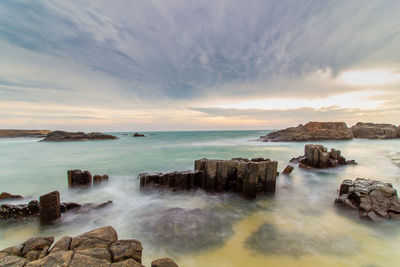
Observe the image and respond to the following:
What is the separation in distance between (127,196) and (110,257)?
5629 millimetres

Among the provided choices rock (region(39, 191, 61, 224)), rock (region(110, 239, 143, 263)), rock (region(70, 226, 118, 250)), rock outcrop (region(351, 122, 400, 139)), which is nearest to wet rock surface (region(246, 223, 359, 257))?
rock (region(110, 239, 143, 263))

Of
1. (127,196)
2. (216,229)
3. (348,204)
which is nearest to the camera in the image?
(216,229)

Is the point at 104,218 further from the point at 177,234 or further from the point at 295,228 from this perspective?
the point at 295,228

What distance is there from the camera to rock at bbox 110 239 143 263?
2857 mm

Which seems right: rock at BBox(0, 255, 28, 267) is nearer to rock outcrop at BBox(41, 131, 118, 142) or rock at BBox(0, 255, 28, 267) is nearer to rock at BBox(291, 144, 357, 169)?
rock at BBox(291, 144, 357, 169)

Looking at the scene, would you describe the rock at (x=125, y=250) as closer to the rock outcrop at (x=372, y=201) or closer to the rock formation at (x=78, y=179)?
the rock outcrop at (x=372, y=201)

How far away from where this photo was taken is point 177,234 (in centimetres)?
498

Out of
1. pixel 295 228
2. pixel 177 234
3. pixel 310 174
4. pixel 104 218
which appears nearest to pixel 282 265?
pixel 295 228

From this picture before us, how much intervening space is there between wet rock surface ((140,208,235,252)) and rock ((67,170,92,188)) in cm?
536

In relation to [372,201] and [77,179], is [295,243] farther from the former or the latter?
[77,179]

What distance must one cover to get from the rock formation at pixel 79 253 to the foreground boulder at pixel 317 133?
134 ft

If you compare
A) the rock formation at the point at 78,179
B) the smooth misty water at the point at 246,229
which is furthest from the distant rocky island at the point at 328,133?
the rock formation at the point at 78,179

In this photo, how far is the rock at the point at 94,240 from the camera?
2992 mm

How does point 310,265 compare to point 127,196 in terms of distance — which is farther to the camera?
point 127,196
